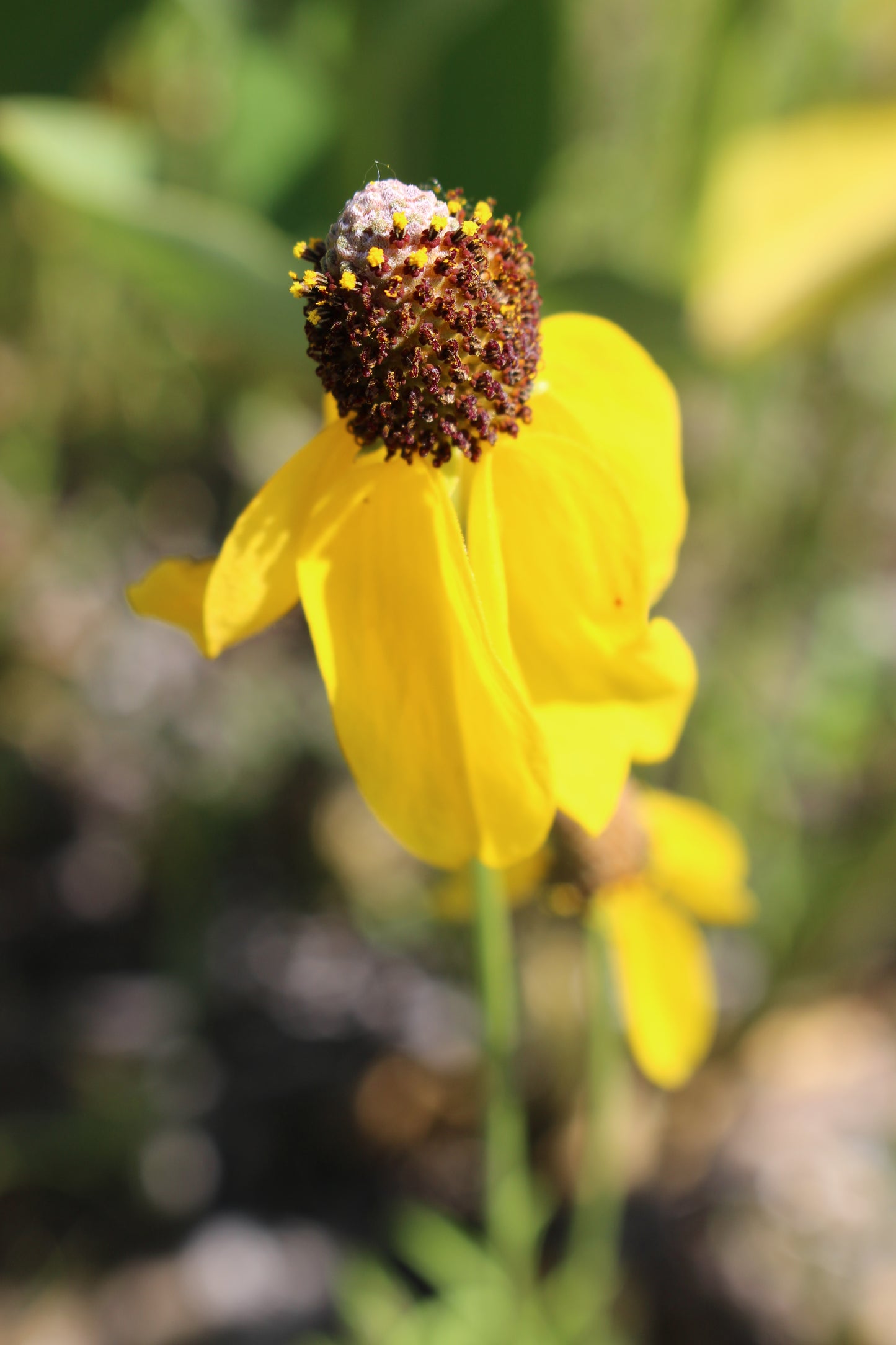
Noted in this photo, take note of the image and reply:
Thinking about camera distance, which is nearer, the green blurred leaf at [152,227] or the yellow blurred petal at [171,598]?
the yellow blurred petal at [171,598]

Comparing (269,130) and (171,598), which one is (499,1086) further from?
(269,130)

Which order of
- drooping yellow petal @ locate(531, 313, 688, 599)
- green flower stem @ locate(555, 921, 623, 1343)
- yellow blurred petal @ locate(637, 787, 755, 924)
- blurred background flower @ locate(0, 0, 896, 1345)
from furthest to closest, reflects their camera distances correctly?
1. blurred background flower @ locate(0, 0, 896, 1345)
2. yellow blurred petal @ locate(637, 787, 755, 924)
3. green flower stem @ locate(555, 921, 623, 1343)
4. drooping yellow petal @ locate(531, 313, 688, 599)

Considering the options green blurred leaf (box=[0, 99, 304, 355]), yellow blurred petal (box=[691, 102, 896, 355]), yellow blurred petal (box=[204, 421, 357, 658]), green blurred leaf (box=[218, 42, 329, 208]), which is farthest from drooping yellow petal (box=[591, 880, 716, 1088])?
green blurred leaf (box=[218, 42, 329, 208])

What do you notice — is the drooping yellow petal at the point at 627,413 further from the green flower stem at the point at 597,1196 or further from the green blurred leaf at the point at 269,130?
the green blurred leaf at the point at 269,130

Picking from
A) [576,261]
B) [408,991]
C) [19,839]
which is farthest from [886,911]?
[19,839]

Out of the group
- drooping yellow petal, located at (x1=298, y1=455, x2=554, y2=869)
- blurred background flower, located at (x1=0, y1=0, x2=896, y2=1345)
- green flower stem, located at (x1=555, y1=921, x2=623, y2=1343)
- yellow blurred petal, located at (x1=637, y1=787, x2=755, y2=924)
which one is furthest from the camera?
blurred background flower, located at (x1=0, y1=0, x2=896, y2=1345)

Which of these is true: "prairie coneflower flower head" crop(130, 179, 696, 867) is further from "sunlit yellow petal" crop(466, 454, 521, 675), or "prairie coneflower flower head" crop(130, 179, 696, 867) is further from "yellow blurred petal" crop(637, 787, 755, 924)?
"yellow blurred petal" crop(637, 787, 755, 924)

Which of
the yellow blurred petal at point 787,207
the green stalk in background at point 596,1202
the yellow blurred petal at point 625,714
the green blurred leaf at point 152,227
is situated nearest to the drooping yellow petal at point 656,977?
the green stalk in background at point 596,1202
